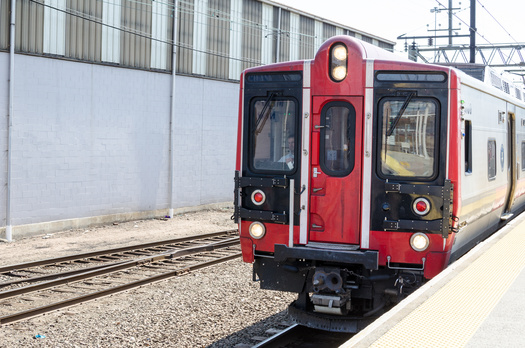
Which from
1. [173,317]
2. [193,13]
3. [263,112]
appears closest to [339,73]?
[263,112]

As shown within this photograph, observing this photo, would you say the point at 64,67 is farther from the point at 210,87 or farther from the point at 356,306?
the point at 356,306

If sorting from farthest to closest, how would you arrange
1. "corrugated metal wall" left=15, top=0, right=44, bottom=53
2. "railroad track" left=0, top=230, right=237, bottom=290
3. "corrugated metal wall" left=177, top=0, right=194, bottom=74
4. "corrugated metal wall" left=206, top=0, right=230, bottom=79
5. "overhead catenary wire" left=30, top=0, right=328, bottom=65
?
"corrugated metal wall" left=206, top=0, right=230, bottom=79 → "corrugated metal wall" left=177, top=0, right=194, bottom=74 → "overhead catenary wire" left=30, top=0, right=328, bottom=65 → "corrugated metal wall" left=15, top=0, right=44, bottom=53 → "railroad track" left=0, top=230, right=237, bottom=290

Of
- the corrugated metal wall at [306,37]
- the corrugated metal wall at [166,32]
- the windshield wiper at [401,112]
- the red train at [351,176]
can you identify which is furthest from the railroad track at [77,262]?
the corrugated metal wall at [306,37]

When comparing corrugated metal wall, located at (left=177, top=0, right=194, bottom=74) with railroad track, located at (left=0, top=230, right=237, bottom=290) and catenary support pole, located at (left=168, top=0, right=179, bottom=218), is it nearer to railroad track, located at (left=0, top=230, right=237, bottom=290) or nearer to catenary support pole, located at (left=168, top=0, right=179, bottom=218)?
catenary support pole, located at (left=168, top=0, right=179, bottom=218)

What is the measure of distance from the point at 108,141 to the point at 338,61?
40.0ft

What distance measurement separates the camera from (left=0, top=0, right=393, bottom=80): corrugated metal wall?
52.7ft

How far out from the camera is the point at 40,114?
15930 millimetres

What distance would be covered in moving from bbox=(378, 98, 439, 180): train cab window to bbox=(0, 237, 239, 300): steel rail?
6.05 meters

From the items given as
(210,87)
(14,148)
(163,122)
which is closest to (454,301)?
(14,148)

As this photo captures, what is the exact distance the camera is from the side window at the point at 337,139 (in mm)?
6953

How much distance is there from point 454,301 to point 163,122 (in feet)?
49.7

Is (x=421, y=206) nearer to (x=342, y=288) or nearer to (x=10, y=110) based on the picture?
(x=342, y=288)

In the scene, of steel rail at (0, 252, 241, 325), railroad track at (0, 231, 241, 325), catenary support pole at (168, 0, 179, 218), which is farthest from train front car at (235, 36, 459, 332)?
catenary support pole at (168, 0, 179, 218)

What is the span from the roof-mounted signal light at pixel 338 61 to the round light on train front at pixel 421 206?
5.09ft
